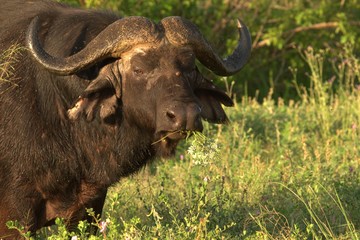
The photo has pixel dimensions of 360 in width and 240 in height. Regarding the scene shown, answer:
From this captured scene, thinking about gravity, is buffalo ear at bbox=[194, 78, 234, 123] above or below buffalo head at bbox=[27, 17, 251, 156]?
below

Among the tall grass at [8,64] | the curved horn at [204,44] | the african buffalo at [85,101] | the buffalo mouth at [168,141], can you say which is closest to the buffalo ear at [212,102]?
the african buffalo at [85,101]

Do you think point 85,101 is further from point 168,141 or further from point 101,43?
point 168,141

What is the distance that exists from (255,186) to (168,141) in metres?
1.60

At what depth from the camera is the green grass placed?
5.40m

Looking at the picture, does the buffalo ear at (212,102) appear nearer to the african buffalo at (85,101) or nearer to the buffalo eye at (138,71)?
the african buffalo at (85,101)

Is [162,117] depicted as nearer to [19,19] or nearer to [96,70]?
[96,70]

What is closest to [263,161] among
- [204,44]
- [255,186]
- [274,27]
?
[255,186]

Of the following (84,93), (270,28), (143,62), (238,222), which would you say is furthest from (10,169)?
(270,28)

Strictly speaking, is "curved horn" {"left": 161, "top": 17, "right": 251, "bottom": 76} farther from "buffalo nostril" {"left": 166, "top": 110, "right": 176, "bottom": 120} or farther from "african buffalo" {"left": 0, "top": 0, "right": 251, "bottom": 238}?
"buffalo nostril" {"left": 166, "top": 110, "right": 176, "bottom": 120}

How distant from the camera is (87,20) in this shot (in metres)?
5.91

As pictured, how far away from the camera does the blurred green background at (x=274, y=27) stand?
11820 millimetres

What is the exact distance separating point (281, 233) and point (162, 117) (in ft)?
3.28

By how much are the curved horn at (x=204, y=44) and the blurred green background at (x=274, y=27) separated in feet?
16.3

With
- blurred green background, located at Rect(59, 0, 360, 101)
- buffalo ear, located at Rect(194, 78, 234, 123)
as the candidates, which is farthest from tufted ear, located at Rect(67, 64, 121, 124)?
blurred green background, located at Rect(59, 0, 360, 101)
